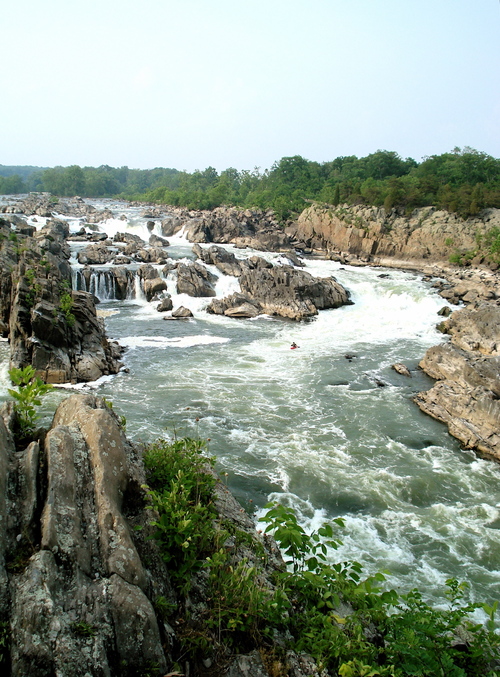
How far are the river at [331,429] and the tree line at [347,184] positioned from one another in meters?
29.8

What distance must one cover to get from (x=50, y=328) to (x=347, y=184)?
53.1 meters

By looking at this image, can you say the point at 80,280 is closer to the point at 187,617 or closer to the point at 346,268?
the point at 346,268

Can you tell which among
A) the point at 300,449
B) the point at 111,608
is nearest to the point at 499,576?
the point at 300,449

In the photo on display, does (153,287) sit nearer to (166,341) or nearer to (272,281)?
(272,281)

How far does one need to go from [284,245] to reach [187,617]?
49.6 metres

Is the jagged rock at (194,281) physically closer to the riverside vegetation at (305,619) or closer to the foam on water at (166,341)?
the foam on water at (166,341)

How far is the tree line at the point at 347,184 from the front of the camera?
5016 centimetres

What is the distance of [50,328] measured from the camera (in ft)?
53.5

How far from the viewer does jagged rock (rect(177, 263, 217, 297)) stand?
3045 centimetres

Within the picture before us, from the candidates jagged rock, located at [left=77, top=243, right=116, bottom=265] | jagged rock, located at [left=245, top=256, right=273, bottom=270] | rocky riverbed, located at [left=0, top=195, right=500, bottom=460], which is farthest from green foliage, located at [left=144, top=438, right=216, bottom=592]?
jagged rock, located at [left=77, top=243, right=116, bottom=265]

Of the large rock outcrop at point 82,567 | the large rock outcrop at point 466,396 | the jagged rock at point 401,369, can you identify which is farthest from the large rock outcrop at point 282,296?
the large rock outcrop at point 82,567

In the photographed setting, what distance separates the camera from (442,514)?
1008cm

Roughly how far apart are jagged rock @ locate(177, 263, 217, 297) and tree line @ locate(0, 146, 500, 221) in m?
29.0

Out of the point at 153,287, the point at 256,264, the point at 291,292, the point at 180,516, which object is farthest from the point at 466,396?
the point at 256,264
